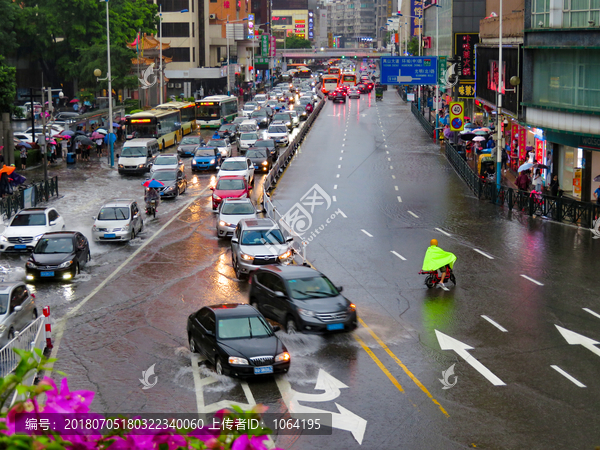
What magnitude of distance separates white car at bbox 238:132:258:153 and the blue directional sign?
1036 centimetres

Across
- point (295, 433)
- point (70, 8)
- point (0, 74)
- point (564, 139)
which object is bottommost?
point (295, 433)

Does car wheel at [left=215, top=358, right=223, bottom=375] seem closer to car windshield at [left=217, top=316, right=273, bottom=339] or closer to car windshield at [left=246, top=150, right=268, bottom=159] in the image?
car windshield at [left=217, top=316, right=273, bottom=339]

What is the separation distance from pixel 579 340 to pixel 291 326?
6.63 metres

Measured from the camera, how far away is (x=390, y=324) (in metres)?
19.9

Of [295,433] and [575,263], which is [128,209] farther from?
[295,433]

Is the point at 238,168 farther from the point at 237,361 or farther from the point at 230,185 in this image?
the point at 237,361

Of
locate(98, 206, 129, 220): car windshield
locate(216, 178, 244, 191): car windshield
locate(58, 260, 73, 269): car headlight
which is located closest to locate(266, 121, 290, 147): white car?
locate(216, 178, 244, 191): car windshield

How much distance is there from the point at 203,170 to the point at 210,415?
3838cm

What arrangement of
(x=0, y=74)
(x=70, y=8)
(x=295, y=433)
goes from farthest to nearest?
(x=70, y=8)
(x=0, y=74)
(x=295, y=433)

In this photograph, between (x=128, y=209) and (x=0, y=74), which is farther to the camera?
(x=0, y=74)

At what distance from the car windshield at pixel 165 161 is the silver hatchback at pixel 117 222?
13.9 meters

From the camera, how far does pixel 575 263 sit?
26531 millimetres

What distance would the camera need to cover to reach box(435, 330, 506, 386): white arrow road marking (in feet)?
51.9

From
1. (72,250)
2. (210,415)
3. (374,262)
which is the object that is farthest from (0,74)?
(210,415)
